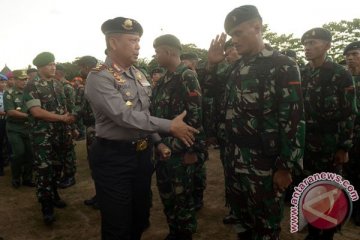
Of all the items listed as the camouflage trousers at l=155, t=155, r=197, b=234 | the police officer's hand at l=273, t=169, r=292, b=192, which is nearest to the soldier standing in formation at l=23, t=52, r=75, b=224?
the camouflage trousers at l=155, t=155, r=197, b=234

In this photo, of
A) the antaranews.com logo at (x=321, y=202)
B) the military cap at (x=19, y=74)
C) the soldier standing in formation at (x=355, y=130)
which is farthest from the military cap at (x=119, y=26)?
the military cap at (x=19, y=74)

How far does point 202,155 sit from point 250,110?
5.67 ft

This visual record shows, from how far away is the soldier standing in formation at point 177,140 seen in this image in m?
3.49

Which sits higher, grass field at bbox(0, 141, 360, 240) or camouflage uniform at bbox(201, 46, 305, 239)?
camouflage uniform at bbox(201, 46, 305, 239)

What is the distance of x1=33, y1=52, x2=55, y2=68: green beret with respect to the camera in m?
4.55

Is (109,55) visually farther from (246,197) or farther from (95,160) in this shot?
(246,197)

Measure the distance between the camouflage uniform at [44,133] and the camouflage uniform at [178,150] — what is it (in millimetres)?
1901

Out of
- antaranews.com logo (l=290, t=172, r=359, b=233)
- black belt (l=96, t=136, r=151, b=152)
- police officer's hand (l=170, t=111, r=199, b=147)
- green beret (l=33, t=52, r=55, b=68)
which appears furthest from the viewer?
green beret (l=33, t=52, r=55, b=68)

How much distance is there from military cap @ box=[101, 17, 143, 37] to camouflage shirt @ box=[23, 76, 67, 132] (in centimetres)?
235

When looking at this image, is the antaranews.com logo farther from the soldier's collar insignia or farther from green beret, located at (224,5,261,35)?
the soldier's collar insignia

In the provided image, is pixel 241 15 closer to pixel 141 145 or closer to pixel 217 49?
pixel 217 49

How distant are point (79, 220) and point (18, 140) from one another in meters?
2.72

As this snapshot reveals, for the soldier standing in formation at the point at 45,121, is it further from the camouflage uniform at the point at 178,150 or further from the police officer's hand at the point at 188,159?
the police officer's hand at the point at 188,159

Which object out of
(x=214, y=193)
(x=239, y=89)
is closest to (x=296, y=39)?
(x=214, y=193)
